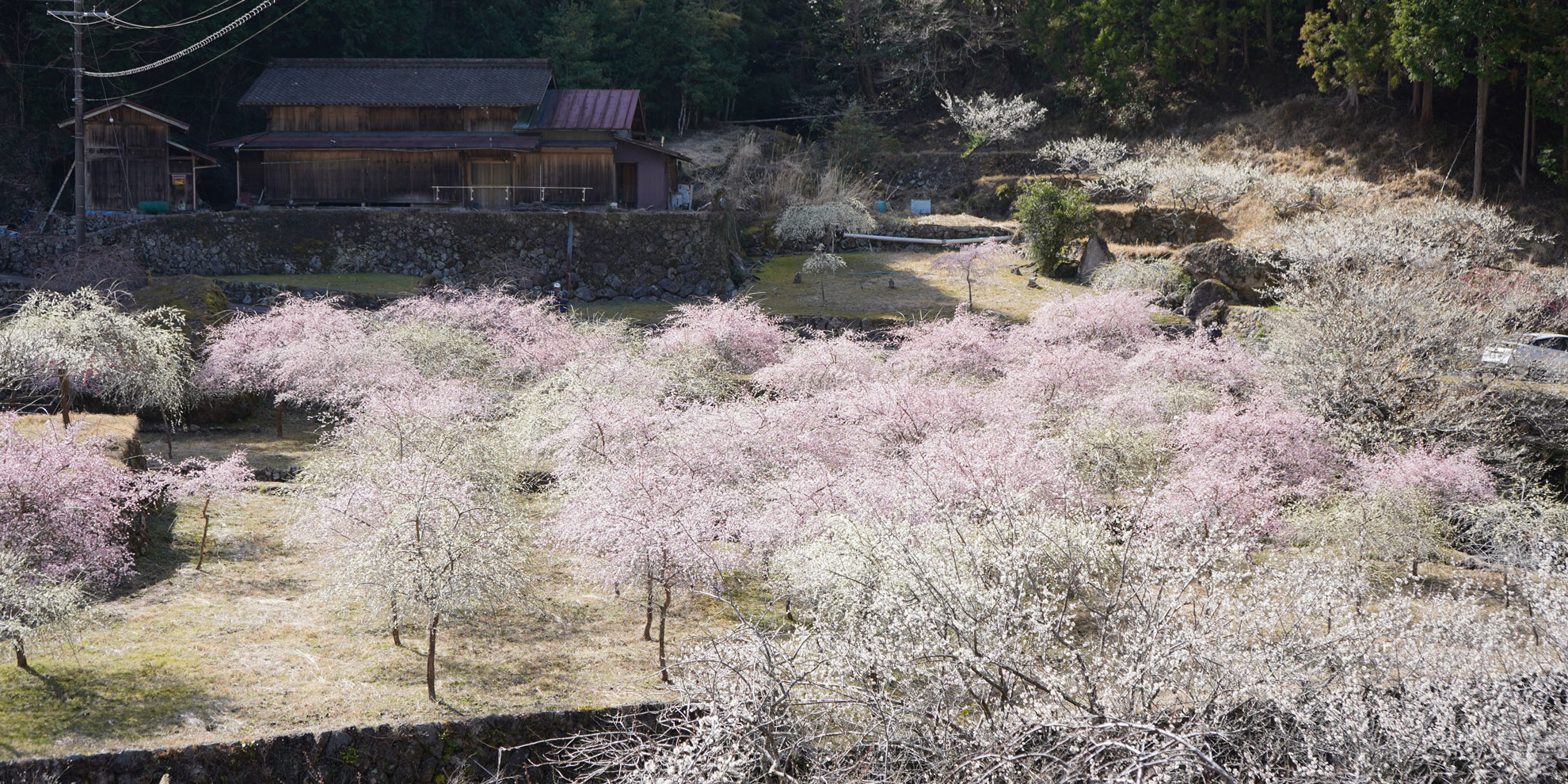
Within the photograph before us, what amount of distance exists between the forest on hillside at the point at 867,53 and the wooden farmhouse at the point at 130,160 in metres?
2.37

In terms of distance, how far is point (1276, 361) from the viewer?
648 inches

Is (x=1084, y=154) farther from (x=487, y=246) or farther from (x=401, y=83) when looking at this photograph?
(x=401, y=83)

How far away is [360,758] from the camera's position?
8664mm

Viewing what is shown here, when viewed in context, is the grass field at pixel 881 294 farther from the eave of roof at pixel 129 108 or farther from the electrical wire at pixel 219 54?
the electrical wire at pixel 219 54

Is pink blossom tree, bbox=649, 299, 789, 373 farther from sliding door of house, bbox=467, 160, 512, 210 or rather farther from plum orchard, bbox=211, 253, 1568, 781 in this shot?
sliding door of house, bbox=467, 160, 512, 210

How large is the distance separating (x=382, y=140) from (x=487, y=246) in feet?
17.0

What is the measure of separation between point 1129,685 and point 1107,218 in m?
24.8

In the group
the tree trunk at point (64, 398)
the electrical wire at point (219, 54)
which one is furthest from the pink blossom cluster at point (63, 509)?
the electrical wire at point (219, 54)

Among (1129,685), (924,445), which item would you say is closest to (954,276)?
(924,445)

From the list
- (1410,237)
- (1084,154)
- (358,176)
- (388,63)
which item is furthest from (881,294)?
(388,63)

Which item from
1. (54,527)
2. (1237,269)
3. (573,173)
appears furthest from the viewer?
(573,173)

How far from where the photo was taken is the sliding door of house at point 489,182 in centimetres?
2998

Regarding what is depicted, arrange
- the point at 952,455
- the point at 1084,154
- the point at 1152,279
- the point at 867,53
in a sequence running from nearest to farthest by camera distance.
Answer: the point at 952,455 → the point at 1152,279 → the point at 1084,154 → the point at 867,53

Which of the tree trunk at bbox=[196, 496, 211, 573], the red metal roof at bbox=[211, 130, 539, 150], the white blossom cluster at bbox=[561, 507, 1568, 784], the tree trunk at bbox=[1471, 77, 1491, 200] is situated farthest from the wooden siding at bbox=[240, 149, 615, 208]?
the white blossom cluster at bbox=[561, 507, 1568, 784]
